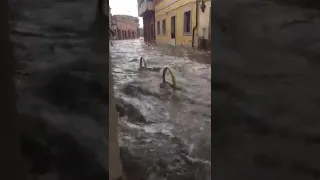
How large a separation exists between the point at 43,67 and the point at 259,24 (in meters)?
0.60

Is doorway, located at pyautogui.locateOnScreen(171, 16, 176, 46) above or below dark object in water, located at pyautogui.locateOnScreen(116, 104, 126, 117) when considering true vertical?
above

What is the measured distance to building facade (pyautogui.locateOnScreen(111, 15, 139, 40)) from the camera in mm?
31359

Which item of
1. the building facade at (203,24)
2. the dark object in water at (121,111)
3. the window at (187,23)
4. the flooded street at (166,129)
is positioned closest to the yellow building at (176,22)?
the window at (187,23)

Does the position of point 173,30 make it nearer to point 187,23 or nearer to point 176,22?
point 176,22

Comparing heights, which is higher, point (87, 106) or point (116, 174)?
point (87, 106)

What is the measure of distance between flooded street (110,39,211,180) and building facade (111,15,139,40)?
24.8m

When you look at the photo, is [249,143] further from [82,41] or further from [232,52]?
[82,41]

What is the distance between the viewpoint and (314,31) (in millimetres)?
796

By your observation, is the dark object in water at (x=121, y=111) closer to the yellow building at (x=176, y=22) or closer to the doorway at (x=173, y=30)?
the yellow building at (x=176, y=22)

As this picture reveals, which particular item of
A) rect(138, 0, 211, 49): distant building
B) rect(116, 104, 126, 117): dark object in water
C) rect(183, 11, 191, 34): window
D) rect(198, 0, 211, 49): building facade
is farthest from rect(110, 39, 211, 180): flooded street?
rect(183, 11, 191, 34): window

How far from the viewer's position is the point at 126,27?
115 feet

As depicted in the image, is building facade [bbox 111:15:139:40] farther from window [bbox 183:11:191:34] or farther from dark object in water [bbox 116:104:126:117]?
dark object in water [bbox 116:104:126:117]

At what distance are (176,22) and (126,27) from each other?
20.6 m

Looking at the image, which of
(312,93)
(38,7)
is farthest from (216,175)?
(38,7)
